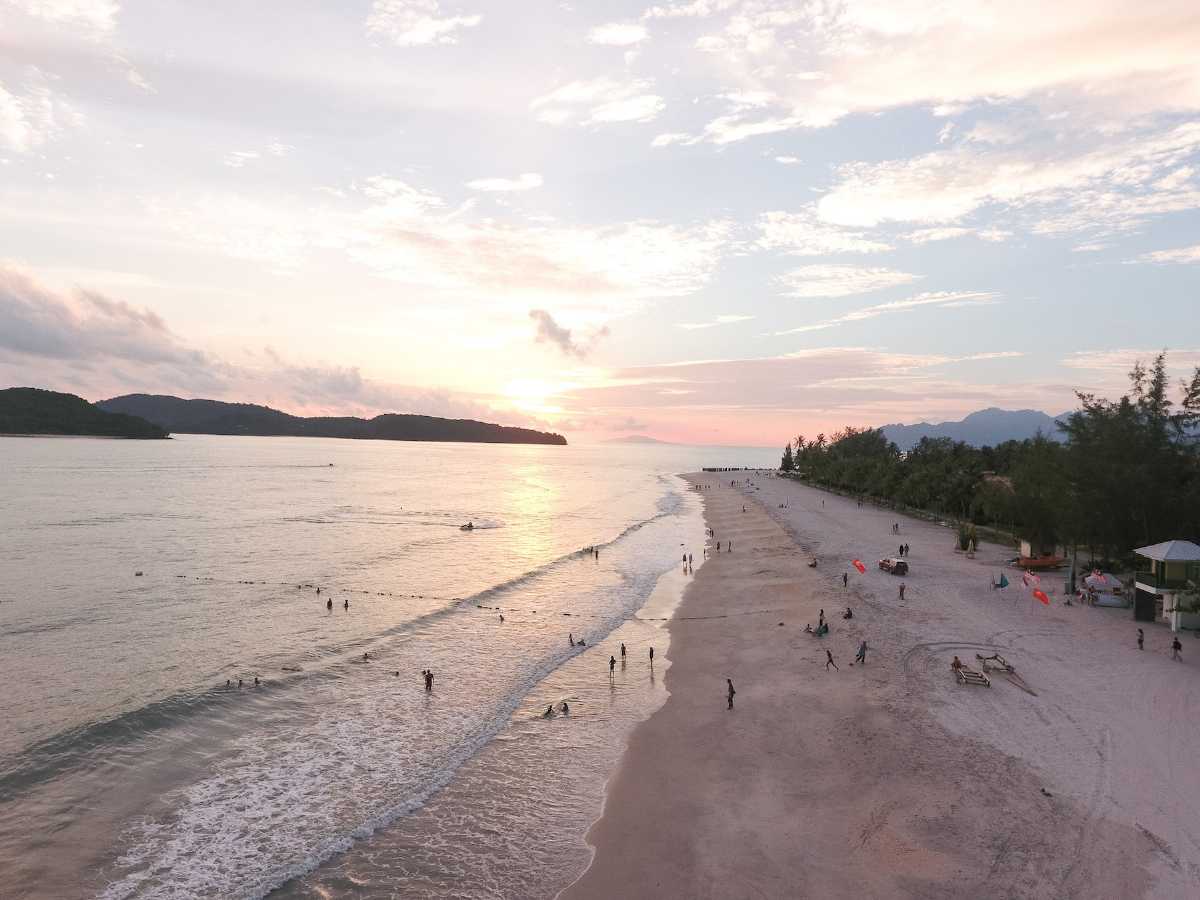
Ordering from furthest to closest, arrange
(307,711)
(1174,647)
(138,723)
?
(1174,647), (307,711), (138,723)

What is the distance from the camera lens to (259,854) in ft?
59.0

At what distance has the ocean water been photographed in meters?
17.7

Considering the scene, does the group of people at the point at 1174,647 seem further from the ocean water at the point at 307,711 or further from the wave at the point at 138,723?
the wave at the point at 138,723

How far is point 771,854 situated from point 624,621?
83.7 ft

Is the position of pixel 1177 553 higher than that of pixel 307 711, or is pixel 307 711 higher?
pixel 1177 553

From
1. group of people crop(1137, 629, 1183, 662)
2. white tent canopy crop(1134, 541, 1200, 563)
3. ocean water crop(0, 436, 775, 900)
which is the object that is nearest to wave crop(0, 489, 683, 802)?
ocean water crop(0, 436, 775, 900)

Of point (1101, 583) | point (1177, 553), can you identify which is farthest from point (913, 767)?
point (1101, 583)

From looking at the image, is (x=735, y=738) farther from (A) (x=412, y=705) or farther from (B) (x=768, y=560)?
(B) (x=768, y=560)

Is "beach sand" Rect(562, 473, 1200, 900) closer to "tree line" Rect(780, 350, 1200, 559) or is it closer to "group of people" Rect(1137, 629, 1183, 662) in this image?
"group of people" Rect(1137, 629, 1183, 662)

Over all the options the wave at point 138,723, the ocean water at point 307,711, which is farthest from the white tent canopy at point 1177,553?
the wave at point 138,723

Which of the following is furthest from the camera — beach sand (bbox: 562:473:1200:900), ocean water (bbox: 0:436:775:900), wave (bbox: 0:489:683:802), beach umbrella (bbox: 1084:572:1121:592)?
beach umbrella (bbox: 1084:572:1121:592)

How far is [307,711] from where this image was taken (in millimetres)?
27719

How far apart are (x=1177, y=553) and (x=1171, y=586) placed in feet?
7.54

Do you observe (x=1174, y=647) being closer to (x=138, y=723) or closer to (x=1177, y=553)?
(x=1177, y=553)
